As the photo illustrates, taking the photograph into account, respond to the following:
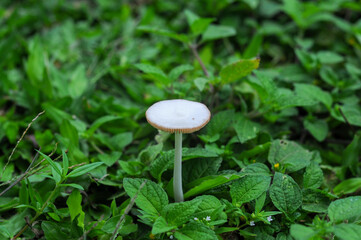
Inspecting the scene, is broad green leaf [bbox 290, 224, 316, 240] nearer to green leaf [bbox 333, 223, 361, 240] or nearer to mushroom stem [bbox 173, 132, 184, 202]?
green leaf [bbox 333, 223, 361, 240]

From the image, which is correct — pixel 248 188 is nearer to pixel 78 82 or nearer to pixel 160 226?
pixel 160 226

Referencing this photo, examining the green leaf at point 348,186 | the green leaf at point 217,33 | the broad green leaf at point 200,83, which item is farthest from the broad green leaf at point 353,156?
the green leaf at point 217,33

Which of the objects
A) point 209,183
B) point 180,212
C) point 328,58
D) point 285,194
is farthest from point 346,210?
point 328,58

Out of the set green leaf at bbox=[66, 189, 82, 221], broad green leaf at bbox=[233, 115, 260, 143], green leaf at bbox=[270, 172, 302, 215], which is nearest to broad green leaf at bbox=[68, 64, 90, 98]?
green leaf at bbox=[66, 189, 82, 221]

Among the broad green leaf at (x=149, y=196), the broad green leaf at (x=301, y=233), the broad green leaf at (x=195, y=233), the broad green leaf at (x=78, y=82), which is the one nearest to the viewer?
the broad green leaf at (x=301, y=233)

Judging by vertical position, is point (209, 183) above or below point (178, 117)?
below

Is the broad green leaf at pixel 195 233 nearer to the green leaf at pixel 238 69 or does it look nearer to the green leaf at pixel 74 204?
the green leaf at pixel 74 204
